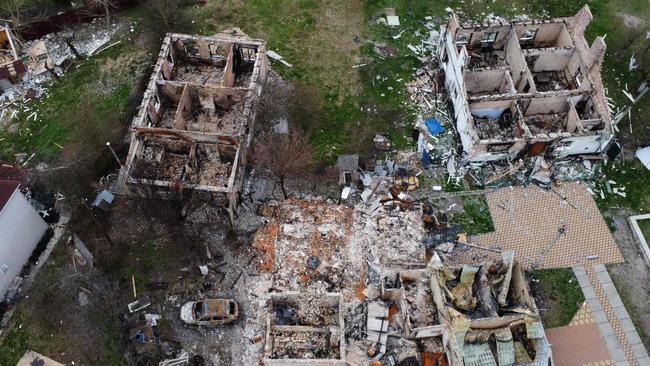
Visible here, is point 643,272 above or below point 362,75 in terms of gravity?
below

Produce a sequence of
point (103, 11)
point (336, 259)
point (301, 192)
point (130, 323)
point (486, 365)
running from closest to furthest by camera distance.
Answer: point (486, 365)
point (130, 323)
point (336, 259)
point (301, 192)
point (103, 11)

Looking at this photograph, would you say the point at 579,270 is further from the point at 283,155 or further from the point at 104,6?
the point at 104,6

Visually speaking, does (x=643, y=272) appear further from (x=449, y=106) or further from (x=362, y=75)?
(x=362, y=75)

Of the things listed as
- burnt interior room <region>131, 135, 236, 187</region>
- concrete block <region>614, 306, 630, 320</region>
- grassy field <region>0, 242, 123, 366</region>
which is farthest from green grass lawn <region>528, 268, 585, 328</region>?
grassy field <region>0, 242, 123, 366</region>

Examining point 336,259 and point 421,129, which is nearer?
point 336,259

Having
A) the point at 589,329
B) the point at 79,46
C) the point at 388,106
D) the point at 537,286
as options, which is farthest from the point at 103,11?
the point at 589,329

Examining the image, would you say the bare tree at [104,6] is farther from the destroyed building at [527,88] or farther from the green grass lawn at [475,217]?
the green grass lawn at [475,217]

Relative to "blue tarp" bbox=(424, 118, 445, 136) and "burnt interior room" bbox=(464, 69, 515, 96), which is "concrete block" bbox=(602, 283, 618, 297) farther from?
"blue tarp" bbox=(424, 118, 445, 136)
